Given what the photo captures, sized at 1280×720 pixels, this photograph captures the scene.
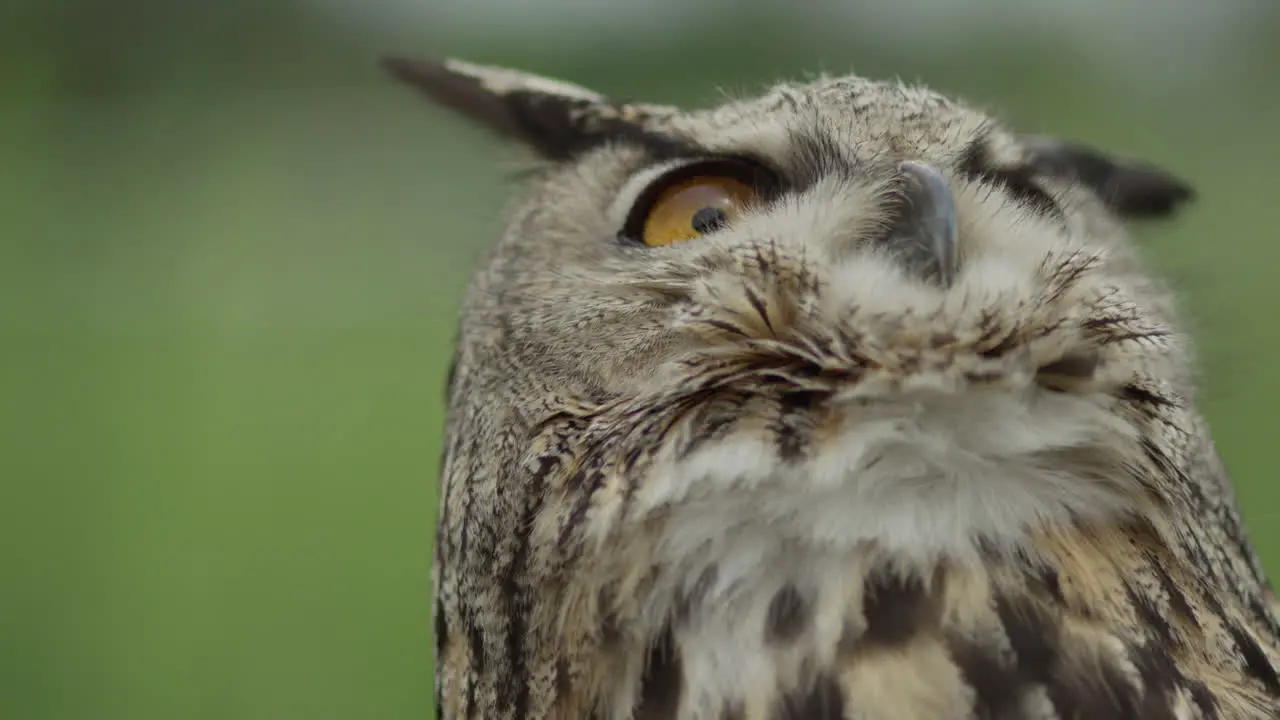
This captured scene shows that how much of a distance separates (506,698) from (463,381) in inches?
10.9

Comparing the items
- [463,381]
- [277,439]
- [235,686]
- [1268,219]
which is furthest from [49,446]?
[1268,219]

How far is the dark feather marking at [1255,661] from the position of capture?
0.71 m

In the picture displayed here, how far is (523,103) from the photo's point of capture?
3.42 feet

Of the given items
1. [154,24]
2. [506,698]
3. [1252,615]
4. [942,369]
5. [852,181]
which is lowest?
[506,698]

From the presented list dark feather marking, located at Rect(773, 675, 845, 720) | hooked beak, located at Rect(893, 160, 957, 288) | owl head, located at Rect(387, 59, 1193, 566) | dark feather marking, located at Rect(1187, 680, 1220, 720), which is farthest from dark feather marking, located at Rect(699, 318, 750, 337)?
dark feather marking, located at Rect(1187, 680, 1220, 720)

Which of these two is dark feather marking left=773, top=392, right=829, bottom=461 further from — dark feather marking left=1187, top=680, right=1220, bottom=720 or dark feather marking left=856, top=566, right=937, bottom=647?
dark feather marking left=1187, top=680, right=1220, bottom=720

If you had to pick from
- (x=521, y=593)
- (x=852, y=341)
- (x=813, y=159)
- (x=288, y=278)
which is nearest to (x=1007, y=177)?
(x=813, y=159)

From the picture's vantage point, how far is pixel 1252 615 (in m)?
0.80

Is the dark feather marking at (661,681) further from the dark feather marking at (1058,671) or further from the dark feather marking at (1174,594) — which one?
the dark feather marking at (1174,594)

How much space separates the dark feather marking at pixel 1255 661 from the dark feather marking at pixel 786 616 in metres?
0.30

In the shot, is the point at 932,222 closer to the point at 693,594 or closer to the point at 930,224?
the point at 930,224

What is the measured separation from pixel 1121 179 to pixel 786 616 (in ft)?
2.05

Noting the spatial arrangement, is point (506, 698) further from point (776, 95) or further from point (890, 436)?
point (776, 95)

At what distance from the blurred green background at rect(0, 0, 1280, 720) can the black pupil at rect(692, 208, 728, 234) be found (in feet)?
1.01
